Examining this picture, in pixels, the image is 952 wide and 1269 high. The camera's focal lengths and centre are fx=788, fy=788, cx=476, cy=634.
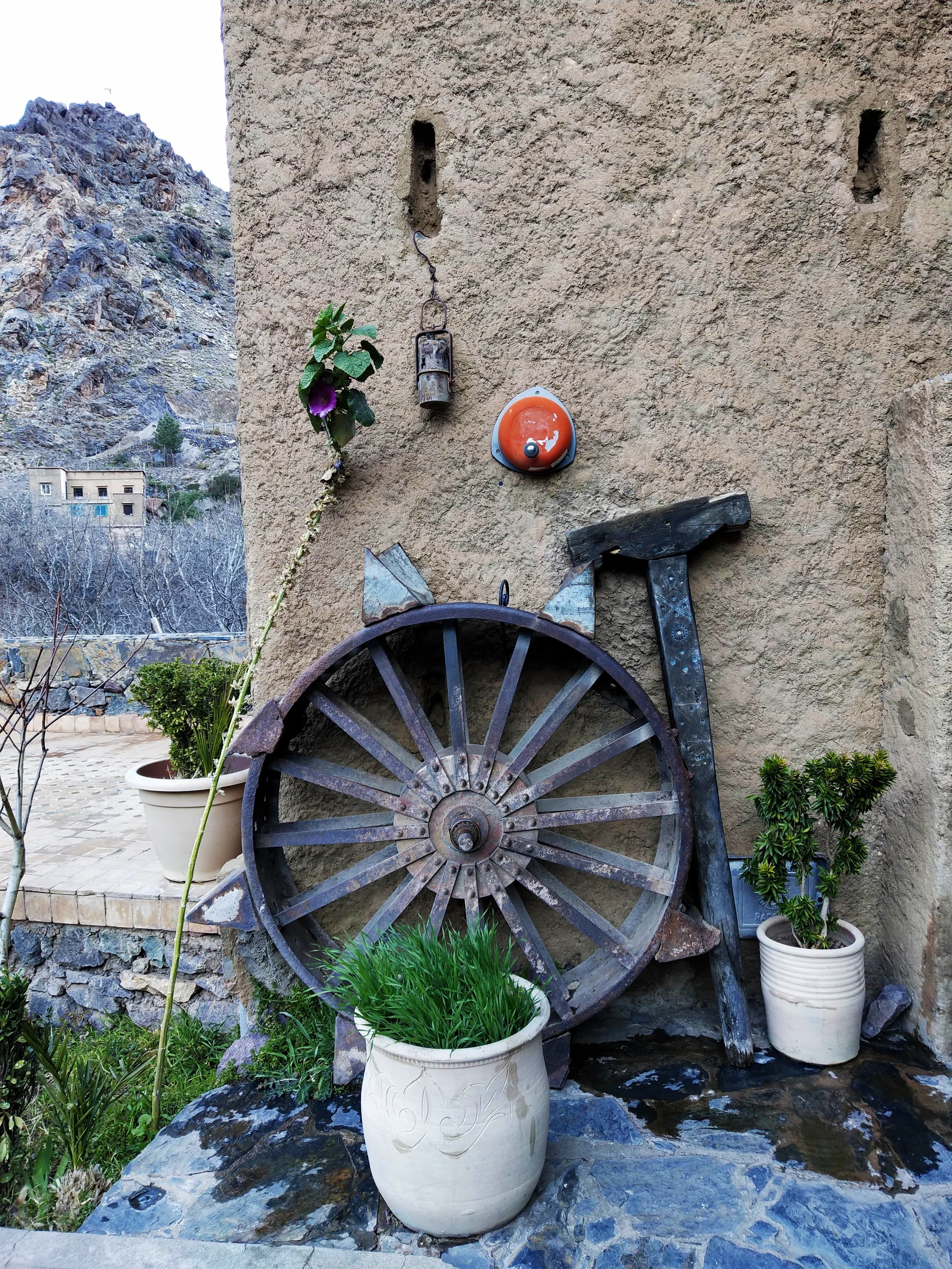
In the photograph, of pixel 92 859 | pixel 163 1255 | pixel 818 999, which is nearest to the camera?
pixel 163 1255

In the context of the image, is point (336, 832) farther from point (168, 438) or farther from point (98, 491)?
point (168, 438)

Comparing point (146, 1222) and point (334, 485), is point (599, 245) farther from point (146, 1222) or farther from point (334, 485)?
point (146, 1222)

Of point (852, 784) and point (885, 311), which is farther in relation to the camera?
point (885, 311)

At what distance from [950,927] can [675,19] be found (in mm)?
3173

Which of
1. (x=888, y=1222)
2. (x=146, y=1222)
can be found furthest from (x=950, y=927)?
(x=146, y=1222)

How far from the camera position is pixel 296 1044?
107 inches

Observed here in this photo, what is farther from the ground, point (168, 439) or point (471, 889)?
point (168, 439)

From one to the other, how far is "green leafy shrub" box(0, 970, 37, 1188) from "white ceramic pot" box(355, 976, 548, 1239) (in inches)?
44.5

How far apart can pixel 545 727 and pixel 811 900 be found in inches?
41.0

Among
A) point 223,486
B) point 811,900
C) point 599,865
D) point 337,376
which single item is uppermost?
point 223,486

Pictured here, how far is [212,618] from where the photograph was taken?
1080 cm

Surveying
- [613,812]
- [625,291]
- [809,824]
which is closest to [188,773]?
[613,812]

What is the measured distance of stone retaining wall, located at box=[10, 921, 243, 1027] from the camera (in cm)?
338

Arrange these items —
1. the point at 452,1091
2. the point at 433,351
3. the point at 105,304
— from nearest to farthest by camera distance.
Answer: the point at 452,1091 → the point at 433,351 → the point at 105,304
